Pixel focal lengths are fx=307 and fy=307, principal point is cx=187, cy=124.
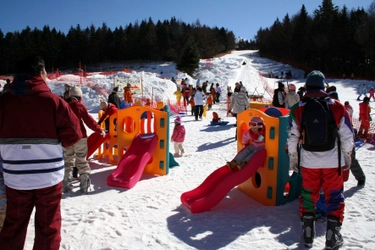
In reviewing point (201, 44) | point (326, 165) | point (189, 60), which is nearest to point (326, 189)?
point (326, 165)

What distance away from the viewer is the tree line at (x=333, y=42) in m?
41.3

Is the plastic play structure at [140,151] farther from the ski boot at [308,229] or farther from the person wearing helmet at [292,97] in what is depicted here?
the person wearing helmet at [292,97]

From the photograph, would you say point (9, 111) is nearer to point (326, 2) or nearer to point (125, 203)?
point (125, 203)

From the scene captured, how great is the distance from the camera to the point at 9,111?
2623 mm

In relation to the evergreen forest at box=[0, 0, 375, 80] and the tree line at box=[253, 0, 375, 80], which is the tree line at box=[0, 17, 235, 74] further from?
the tree line at box=[253, 0, 375, 80]

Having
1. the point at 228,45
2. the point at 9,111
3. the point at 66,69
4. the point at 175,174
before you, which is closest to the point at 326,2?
the point at 228,45

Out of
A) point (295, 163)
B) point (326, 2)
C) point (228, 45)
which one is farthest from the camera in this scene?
point (228, 45)

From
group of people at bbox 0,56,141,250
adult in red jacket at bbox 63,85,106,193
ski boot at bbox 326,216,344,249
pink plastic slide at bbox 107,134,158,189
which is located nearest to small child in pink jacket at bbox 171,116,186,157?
pink plastic slide at bbox 107,134,158,189

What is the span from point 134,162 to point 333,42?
47.7 metres

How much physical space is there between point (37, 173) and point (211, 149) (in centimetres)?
672

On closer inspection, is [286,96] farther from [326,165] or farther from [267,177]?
[326,165]

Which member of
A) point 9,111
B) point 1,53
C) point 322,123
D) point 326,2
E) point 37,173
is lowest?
point 37,173

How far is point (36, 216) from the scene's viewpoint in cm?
276

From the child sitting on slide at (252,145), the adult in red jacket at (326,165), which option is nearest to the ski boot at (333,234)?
the adult in red jacket at (326,165)
